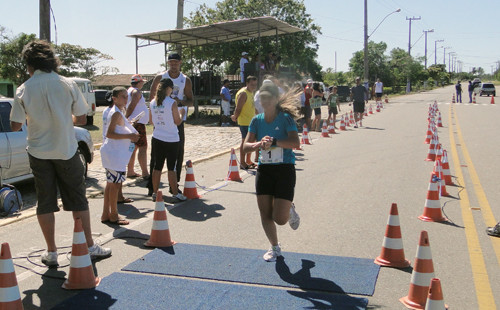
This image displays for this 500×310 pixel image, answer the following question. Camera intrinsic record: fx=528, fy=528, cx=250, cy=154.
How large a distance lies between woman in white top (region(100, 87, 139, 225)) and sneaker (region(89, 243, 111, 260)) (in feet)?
4.20

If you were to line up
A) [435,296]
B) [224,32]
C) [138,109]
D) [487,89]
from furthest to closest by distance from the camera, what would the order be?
1. [487,89]
2. [224,32]
3. [138,109]
4. [435,296]

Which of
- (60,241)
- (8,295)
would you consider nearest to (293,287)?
(8,295)

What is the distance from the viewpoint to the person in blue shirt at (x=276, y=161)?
5.31 metres

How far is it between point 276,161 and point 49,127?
Result: 2.23 metres

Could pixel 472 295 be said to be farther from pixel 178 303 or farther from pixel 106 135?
pixel 106 135

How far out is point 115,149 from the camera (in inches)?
268

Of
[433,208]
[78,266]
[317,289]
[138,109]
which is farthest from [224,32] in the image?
[317,289]

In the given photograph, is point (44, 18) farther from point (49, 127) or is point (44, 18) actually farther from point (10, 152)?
point (49, 127)

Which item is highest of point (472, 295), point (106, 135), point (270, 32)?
point (270, 32)

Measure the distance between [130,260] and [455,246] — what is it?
11.7ft

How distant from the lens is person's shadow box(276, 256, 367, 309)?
4.31m

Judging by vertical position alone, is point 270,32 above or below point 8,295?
above

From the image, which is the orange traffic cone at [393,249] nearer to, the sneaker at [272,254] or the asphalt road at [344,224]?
the asphalt road at [344,224]

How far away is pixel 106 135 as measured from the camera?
6867mm
